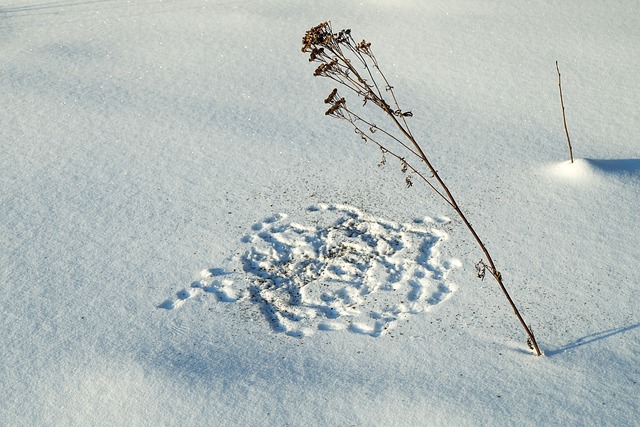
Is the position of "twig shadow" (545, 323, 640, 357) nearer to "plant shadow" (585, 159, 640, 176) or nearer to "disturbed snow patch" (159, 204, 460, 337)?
"disturbed snow patch" (159, 204, 460, 337)

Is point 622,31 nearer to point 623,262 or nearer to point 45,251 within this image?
point 623,262

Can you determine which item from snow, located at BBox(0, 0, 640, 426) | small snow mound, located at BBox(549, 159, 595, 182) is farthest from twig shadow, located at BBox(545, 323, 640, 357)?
small snow mound, located at BBox(549, 159, 595, 182)

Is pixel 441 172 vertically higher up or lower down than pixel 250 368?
higher up

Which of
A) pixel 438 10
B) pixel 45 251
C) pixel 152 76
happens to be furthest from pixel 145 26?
pixel 45 251

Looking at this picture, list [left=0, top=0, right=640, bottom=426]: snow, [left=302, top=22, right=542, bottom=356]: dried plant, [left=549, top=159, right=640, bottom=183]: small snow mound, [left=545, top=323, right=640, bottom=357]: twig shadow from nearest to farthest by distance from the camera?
1. [left=302, top=22, right=542, bottom=356]: dried plant
2. [left=0, top=0, right=640, bottom=426]: snow
3. [left=545, top=323, right=640, bottom=357]: twig shadow
4. [left=549, top=159, right=640, bottom=183]: small snow mound

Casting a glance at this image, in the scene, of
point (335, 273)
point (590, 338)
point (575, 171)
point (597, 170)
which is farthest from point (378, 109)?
point (590, 338)
